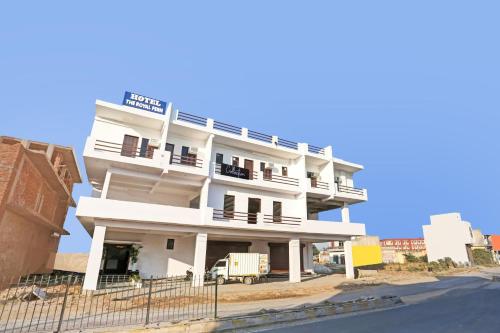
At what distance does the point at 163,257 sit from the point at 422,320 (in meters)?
19.0

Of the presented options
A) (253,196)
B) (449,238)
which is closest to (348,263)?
(253,196)

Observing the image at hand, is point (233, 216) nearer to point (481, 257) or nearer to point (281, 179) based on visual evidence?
point (281, 179)

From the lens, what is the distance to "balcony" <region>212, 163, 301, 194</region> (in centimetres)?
2312

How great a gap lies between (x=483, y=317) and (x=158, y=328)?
12.1 m

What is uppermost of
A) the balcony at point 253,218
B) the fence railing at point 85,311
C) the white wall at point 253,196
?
the white wall at point 253,196

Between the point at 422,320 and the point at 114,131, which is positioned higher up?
the point at 114,131

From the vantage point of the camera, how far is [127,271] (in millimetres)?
21969

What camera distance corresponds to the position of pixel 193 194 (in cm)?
2453

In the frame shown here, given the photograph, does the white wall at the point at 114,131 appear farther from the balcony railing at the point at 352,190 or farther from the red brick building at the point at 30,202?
the balcony railing at the point at 352,190

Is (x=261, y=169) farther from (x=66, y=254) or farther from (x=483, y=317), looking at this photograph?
(x=66, y=254)

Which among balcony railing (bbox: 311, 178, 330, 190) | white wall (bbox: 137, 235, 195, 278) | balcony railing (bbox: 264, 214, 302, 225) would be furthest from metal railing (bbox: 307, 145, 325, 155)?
white wall (bbox: 137, 235, 195, 278)

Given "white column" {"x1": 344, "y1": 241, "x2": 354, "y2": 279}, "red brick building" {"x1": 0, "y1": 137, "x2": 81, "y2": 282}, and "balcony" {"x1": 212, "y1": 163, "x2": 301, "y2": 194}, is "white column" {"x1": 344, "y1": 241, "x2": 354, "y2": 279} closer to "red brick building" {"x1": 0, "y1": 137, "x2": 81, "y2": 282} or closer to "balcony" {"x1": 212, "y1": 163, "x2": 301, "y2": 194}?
"balcony" {"x1": 212, "y1": 163, "x2": 301, "y2": 194}

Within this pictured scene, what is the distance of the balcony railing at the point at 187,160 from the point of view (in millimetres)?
21812

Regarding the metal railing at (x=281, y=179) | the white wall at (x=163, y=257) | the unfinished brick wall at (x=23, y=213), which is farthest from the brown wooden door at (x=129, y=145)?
the metal railing at (x=281, y=179)
